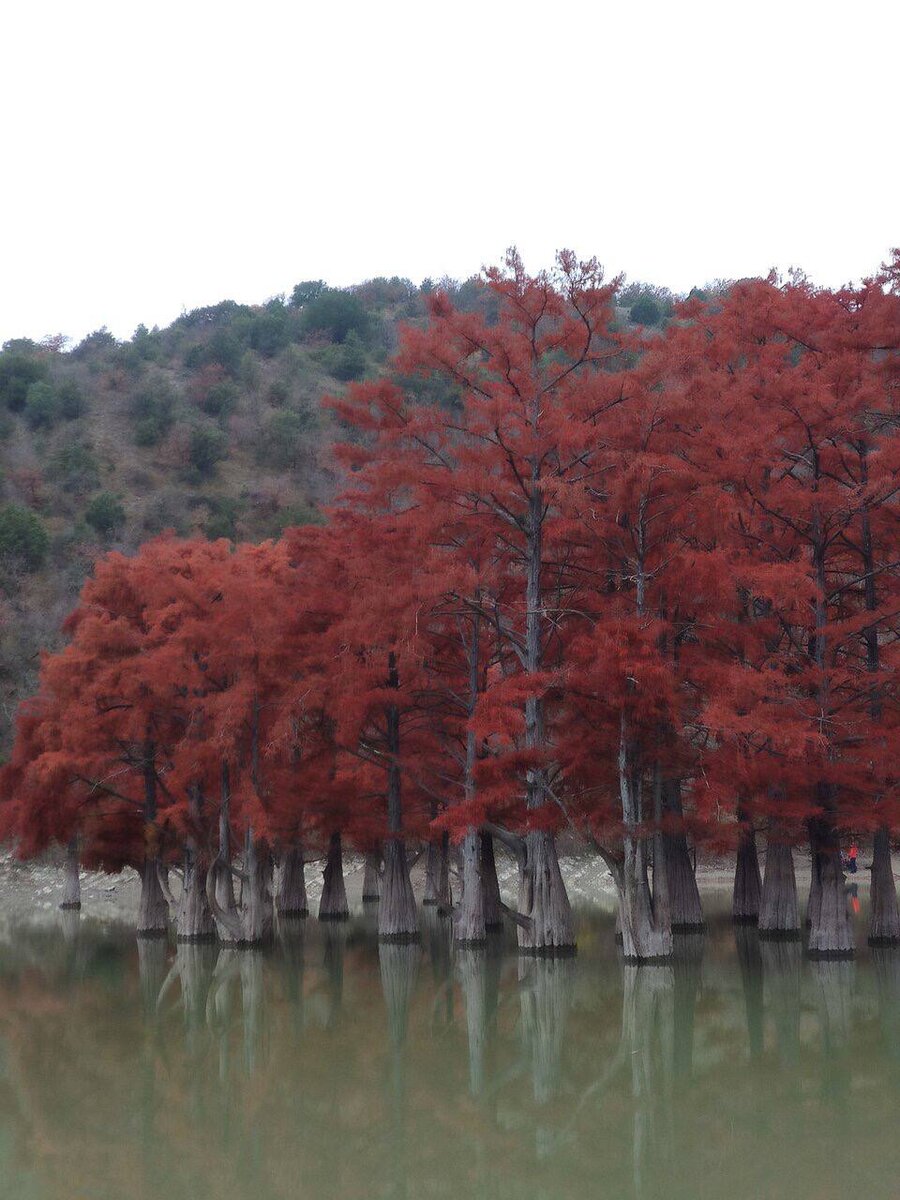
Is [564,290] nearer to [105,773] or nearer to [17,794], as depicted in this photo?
[105,773]

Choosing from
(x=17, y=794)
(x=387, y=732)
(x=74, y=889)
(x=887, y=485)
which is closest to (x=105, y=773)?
(x=17, y=794)

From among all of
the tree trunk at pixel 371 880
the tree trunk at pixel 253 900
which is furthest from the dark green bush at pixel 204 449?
the tree trunk at pixel 253 900

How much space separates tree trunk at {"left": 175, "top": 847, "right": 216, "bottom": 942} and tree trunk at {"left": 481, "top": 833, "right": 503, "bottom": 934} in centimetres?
686

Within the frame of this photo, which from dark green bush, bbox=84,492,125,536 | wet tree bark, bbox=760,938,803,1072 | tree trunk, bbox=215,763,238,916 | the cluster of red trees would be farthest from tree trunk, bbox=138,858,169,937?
dark green bush, bbox=84,492,125,536

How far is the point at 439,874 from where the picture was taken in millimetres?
42281

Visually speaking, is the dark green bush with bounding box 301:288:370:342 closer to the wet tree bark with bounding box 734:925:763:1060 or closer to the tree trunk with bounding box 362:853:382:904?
the tree trunk with bounding box 362:853:382:904

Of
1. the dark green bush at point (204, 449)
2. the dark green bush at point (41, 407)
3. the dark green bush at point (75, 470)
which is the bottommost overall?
the dark green bush at point (75, 470)

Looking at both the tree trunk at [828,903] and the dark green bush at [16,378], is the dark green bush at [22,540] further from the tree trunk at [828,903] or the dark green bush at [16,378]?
the tree trunk at [828,903]

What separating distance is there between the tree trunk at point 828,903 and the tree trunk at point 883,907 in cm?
140

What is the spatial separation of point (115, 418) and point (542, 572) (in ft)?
229

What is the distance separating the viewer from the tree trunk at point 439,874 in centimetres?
3809

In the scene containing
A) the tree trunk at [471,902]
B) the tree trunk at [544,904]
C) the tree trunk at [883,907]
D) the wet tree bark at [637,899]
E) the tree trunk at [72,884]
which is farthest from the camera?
the tree trunk at [72,884]

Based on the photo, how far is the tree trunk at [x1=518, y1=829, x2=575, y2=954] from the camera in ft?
84.3

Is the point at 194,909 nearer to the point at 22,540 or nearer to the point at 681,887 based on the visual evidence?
the point at 681,887
